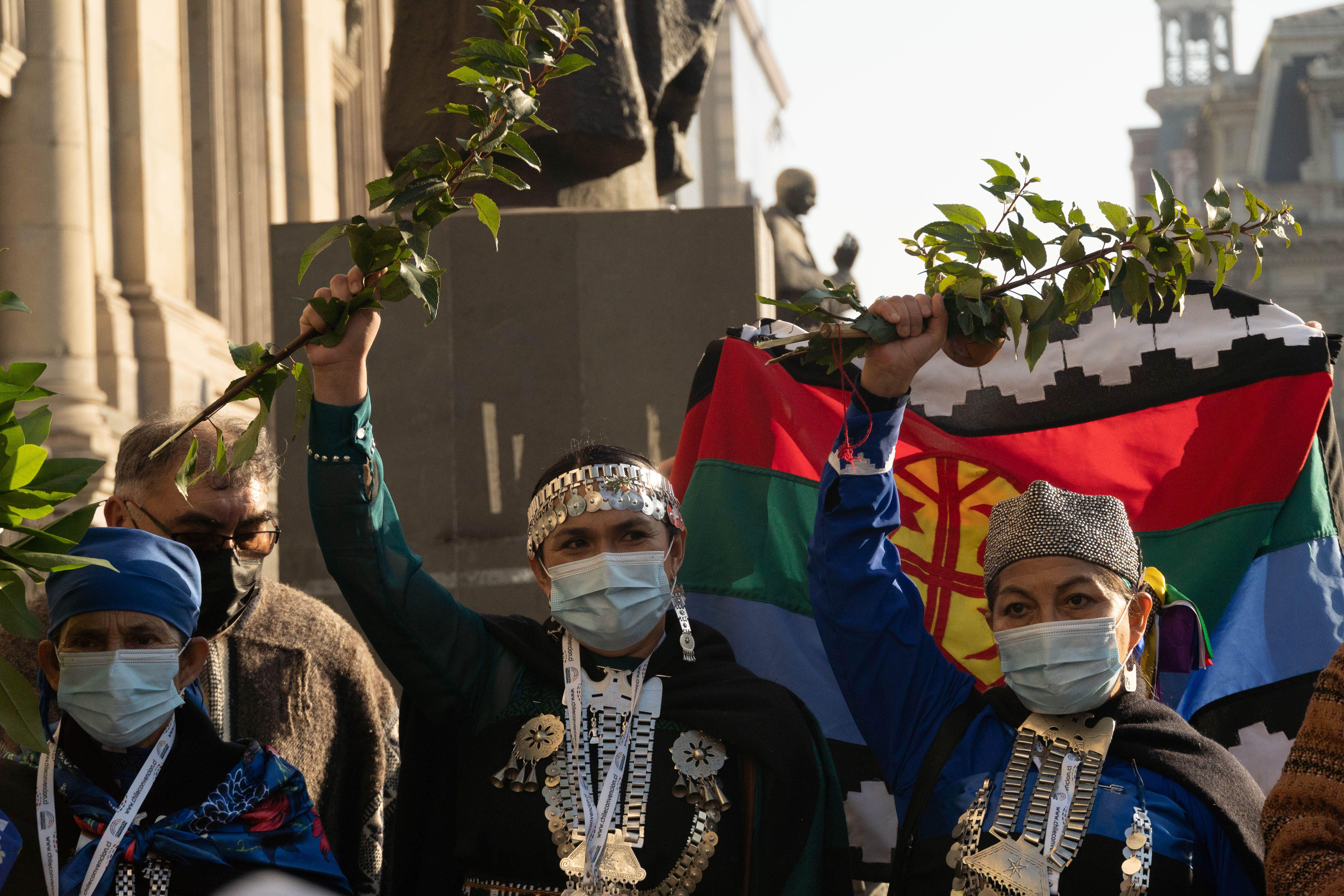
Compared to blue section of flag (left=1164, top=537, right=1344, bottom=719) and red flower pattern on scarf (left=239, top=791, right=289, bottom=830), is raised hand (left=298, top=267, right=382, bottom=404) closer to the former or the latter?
red flower pattern on scarf (left=239, top=791, right=289, bottom=830)

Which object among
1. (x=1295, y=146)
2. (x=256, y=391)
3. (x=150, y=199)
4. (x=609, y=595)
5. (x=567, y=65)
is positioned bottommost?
(x=609, y=595)

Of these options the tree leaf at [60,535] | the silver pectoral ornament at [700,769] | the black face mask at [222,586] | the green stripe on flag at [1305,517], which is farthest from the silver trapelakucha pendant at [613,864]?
the green stripe on flag at [1305,517]

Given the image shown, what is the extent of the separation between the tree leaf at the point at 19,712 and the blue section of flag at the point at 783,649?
1.93 metres

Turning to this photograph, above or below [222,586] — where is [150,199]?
above

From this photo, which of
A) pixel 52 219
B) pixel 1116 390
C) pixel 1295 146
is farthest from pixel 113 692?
pixel 1295 146

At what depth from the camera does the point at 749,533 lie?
398 cm

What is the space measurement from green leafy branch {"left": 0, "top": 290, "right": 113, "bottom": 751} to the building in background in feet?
148

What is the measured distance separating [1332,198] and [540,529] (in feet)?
184

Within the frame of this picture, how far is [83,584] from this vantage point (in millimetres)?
2688

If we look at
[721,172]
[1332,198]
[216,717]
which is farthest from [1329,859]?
[1332,198]

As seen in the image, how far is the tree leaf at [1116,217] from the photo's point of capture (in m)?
2.77

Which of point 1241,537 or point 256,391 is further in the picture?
point 1241,537

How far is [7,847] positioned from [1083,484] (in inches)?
108

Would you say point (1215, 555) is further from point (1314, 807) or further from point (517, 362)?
point (517, 362)
